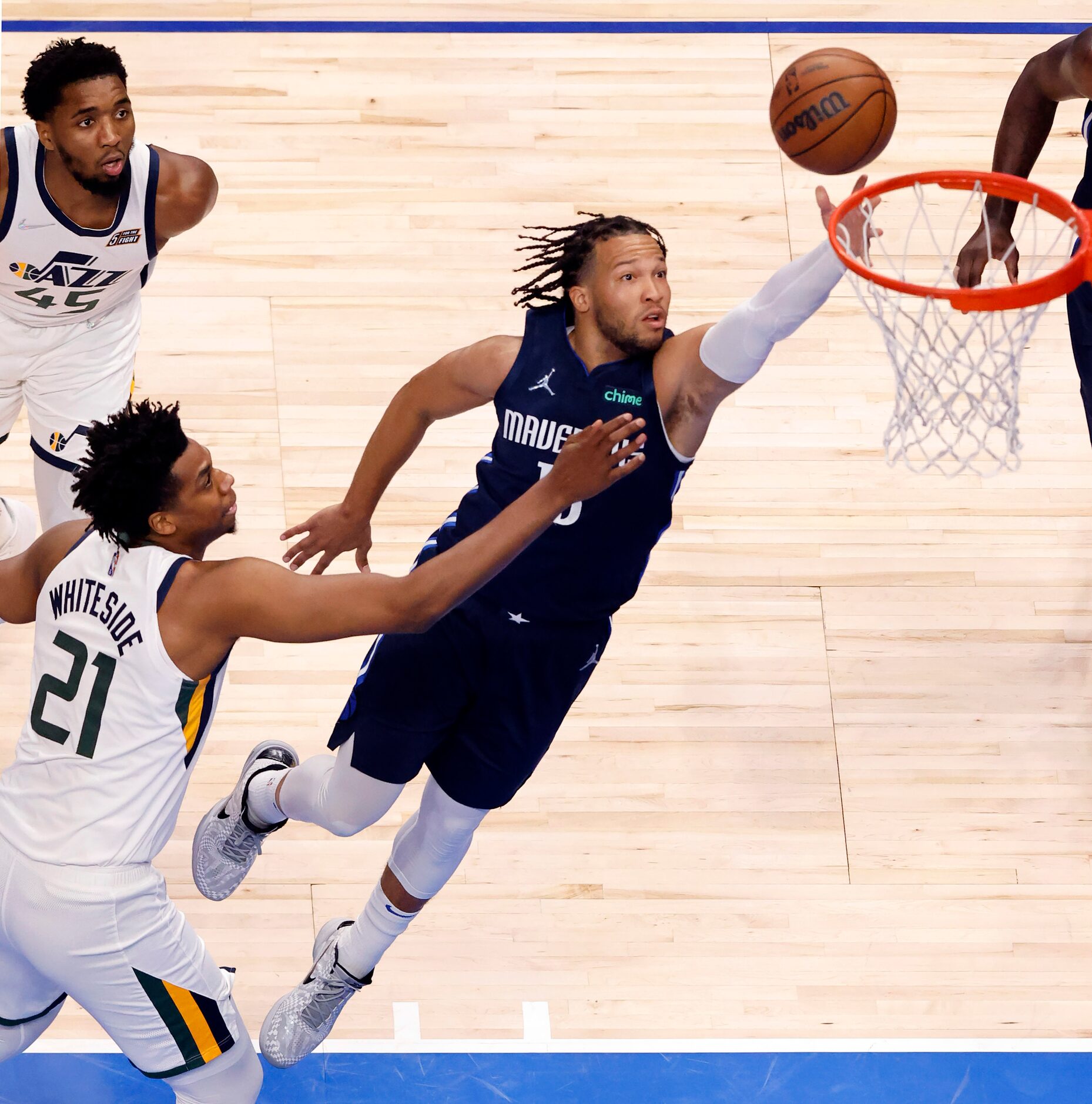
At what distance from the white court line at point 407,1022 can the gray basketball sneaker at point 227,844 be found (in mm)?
611

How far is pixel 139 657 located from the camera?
3.38 metres

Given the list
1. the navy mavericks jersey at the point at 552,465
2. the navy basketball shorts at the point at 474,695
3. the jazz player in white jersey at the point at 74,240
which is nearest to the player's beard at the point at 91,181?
the jazz player in white jersey at the point at 74,240

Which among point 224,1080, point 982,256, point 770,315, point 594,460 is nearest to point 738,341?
point 770,315

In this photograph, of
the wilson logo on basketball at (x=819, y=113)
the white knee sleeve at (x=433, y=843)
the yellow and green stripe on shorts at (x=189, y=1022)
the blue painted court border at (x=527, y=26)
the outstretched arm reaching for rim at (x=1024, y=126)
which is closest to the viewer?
the yellow and green stripe on shorts at (x=189, y=1022)

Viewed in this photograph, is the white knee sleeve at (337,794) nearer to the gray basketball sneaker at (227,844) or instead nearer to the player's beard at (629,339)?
the gray basketball sneaker at (227,844)

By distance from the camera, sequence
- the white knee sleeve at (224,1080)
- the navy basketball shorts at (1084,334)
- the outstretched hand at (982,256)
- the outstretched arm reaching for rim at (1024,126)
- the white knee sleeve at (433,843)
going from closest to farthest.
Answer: the white knee sleeve at (224,1080)
the white knee sleeve at (433,843)
the outstretched arm reaching for rim at (1024,126)
the outstretched hand at (982,256)
the navy basketball shorts at (1084,334)

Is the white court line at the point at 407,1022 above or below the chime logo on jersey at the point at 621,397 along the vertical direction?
below

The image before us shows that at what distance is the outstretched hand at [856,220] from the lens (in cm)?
379

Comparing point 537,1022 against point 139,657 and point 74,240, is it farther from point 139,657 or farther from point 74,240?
point 74,240

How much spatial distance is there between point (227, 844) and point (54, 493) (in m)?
1.21

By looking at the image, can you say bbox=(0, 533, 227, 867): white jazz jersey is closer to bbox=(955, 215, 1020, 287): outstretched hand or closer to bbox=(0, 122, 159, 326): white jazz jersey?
bbox=(0, 122, 159, 326): white jazz jersey

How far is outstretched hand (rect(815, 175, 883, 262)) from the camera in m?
3.79

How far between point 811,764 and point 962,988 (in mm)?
837

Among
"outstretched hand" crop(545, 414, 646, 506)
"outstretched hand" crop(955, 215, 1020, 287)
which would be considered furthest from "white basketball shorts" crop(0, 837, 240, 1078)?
"outstretched hand" crop(955, 215, 1020, 287)
